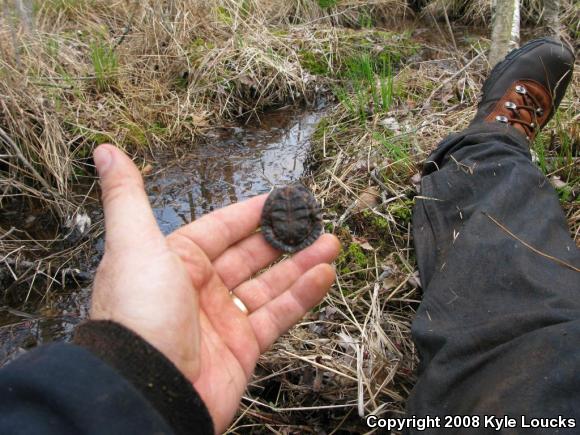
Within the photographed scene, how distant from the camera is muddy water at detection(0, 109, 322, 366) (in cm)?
283

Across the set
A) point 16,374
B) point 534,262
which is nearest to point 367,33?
point 534,262

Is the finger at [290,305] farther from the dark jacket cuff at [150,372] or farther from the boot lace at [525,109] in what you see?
the boot lace at [525,109]

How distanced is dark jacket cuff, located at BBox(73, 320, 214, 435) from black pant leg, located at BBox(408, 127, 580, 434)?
91 cm

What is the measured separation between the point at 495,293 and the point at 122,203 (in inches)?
63.0

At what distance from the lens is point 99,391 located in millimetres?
1304

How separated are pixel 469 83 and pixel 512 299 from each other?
3.41 metres

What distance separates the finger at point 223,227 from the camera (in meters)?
2.15

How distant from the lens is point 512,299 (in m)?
1.98

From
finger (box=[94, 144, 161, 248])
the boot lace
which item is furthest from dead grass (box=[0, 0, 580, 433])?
finger (box=[94, 144, 161, 248])

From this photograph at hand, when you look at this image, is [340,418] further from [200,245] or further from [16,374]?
[16,374]

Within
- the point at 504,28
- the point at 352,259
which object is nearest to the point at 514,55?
the point at 504,28

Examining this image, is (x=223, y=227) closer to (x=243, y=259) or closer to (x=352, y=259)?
(x=243, y=259)

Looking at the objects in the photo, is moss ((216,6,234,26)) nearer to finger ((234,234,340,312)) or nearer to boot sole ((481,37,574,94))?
boot sole ((481,37,574,94))

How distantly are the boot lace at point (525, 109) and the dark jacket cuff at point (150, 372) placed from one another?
9.85ft
